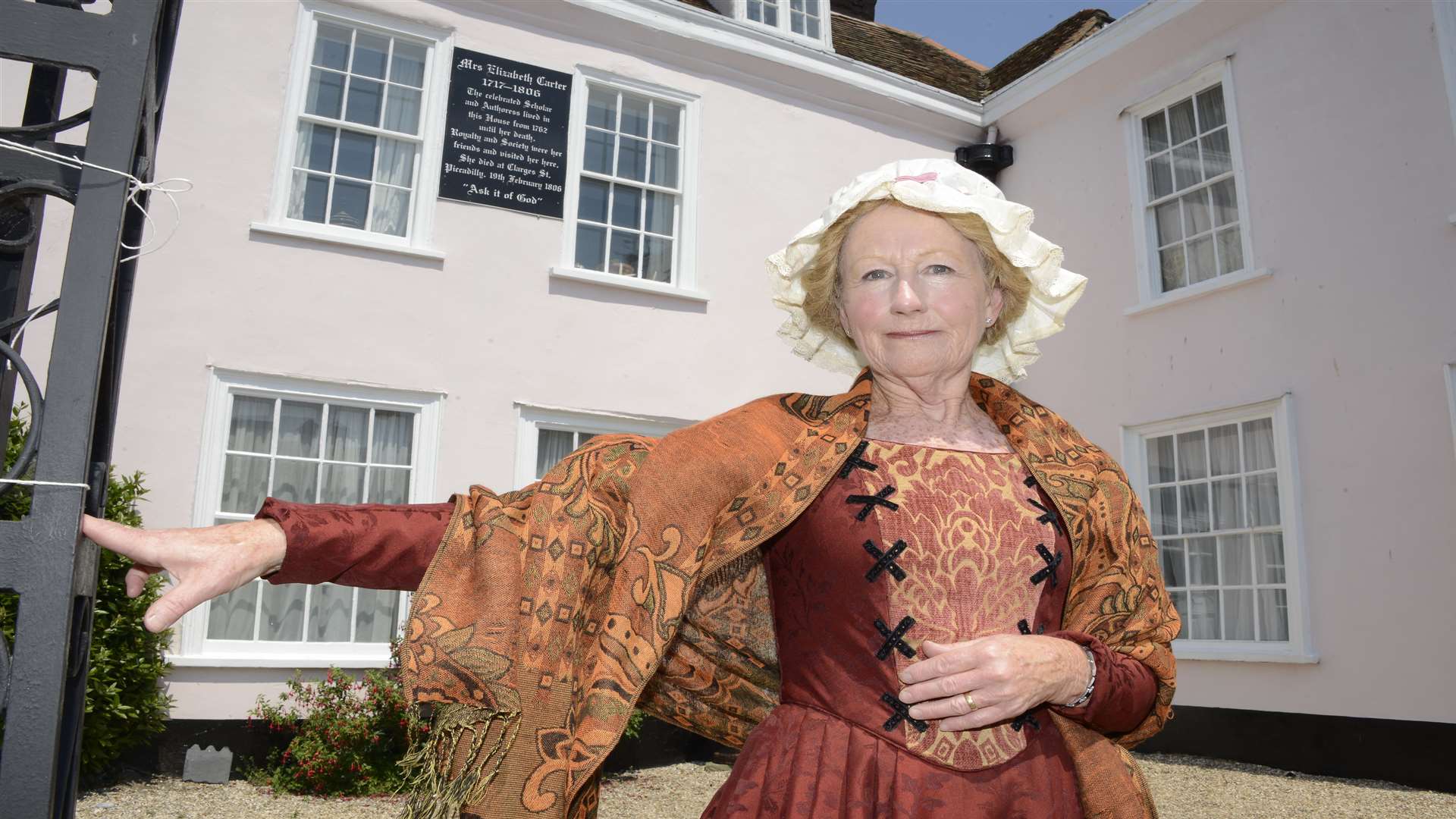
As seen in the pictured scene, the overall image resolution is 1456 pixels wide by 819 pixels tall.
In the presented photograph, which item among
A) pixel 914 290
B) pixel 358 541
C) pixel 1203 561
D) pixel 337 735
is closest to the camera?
pixel 358 541

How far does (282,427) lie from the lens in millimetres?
6914

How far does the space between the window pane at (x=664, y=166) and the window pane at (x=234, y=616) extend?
14.6ft

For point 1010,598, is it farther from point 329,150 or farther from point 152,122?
point 329,150

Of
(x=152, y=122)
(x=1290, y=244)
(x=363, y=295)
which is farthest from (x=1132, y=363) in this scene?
(x=152, y=122)

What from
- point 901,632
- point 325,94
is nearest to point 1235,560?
point 901,632

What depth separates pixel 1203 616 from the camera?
7.87 metres

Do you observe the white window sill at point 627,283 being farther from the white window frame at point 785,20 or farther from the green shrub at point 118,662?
the green shrub at point 118,662

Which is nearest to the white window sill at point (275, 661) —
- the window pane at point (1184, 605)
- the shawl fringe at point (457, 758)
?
the shawl fringe at point (457, 758)

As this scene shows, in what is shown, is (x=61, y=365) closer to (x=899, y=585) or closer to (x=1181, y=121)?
(x=899, y=585)

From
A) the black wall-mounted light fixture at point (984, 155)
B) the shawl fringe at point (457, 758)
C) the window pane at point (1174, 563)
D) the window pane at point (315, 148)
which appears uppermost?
the black wall-mounted light fixture at point (984, 155)

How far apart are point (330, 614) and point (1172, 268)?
7.18 m

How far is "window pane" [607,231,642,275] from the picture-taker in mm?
8266

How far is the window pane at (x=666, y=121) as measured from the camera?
8641 millimetres

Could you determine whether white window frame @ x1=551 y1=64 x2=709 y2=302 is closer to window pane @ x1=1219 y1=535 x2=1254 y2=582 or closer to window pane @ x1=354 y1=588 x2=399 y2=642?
window pane @ x1=354 y1=588 x2=399 y2=642
